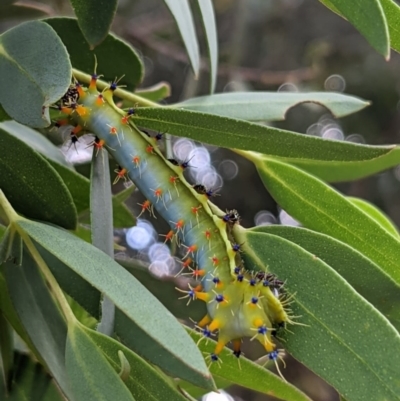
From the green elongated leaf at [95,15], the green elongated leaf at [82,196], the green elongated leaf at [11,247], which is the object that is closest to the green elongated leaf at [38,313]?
the green elongated leaf at [11,247]

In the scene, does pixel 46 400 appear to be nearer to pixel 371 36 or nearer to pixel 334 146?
pixel 334 146

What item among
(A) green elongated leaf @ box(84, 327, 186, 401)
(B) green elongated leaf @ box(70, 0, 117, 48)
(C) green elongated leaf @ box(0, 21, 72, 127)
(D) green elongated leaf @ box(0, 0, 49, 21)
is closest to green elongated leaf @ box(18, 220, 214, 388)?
(A) green elongated leaf @ box(84, 327, 186, 401)

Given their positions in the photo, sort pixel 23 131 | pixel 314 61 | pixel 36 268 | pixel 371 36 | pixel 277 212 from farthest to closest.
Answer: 1. pixel 277 212
2. pixel 314 61
3. pixel 23 131
4. pixel 36 268
5. pixel 371 36

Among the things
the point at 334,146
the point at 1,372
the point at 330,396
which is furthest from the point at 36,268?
the point at 330,396

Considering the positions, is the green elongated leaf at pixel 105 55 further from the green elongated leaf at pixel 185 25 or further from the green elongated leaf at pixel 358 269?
the green elongated leaf at pixel 358 269

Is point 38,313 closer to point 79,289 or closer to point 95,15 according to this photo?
point 79,289

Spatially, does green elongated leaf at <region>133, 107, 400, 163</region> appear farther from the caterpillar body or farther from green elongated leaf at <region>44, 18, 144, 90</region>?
green elongated leaf at <region>44, 18, 144, 90</region>
